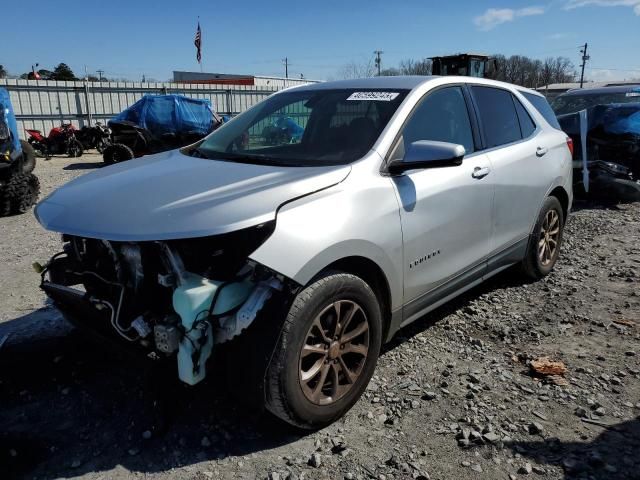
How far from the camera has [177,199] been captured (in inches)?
97.9

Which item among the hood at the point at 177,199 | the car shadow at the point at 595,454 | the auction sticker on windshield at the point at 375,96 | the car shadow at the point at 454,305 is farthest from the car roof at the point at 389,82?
the car shadow at the point at 595,454

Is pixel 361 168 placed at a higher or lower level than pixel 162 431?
higher

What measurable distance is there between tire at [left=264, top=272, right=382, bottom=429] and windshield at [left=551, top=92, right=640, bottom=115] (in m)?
9.16

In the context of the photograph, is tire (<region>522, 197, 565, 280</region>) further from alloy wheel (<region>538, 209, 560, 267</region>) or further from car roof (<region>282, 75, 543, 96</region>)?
car roof (<region>282, 75, 543, 96</region>)

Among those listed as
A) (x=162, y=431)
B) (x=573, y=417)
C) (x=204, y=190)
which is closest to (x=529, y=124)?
(x=573, y=417)

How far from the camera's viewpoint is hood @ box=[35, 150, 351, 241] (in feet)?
7.53

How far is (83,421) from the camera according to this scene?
115 inches

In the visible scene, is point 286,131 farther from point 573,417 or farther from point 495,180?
point 573,417

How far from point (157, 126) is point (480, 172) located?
12.6 metres

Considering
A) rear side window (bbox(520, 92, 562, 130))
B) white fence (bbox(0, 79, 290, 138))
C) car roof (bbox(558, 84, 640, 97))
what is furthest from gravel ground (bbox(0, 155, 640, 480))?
white fence (bbox(0, 79, 290, 138))

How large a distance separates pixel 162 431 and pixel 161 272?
90 cm

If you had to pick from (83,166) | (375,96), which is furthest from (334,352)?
(83,166)

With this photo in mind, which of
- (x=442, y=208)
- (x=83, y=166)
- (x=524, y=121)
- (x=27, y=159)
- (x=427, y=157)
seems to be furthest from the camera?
(x=83, y=166)

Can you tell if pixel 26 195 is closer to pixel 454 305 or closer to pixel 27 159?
pixel 27 159
